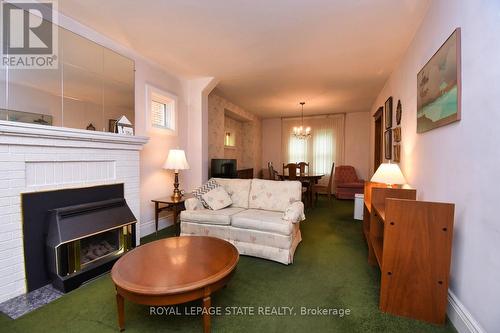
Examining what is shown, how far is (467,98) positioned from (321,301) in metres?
1.74

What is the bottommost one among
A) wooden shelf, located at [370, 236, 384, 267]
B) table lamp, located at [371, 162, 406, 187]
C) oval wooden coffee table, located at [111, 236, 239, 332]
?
wooden shelf, located at [370, 236, 384, 267]

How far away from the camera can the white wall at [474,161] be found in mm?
1188

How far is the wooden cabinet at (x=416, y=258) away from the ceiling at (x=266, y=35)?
1.82 meters

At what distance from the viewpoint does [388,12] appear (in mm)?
2143

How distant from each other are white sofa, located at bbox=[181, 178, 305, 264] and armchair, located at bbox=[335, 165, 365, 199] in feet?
11.7

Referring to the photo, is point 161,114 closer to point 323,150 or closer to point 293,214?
point 293,214

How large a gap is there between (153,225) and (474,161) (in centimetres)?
361

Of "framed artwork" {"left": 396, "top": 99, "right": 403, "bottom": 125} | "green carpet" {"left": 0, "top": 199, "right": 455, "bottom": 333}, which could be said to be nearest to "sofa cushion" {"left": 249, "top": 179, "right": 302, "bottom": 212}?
"green carpet" {"left": 0, "top": 199, "right": 455, "bottom": 333}

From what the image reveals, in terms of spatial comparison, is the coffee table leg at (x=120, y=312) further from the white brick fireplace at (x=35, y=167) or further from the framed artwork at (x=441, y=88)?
the framed artwork at (x=441, y=88)

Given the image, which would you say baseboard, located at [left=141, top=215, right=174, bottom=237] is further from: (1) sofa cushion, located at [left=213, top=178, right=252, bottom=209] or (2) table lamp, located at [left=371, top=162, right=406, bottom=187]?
(2) table lamp, located at [left=371, top=162, right=406, bottom=187]

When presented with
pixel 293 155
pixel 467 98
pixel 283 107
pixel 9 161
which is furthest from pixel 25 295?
pixel 293 155

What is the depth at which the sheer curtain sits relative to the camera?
679 centimetres

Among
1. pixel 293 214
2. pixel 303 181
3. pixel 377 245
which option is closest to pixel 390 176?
pixel 377 245

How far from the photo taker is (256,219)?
2572mm
